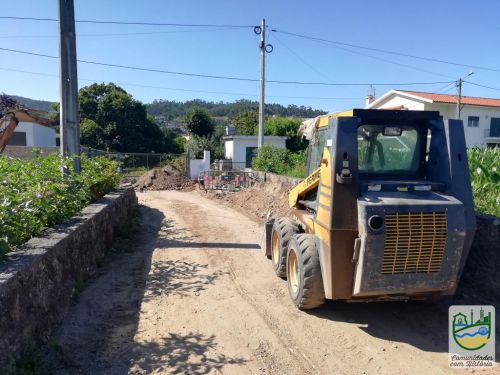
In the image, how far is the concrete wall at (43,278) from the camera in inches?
153

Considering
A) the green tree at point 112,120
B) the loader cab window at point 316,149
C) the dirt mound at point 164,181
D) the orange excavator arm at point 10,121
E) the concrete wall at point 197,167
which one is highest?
the green tree at point 112,120

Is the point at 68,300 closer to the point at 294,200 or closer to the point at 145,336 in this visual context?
the point at 145,336

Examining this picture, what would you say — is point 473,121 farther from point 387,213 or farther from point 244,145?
point 387,213

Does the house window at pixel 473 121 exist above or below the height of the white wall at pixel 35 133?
above

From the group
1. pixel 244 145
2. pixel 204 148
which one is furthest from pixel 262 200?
pixel 204 148

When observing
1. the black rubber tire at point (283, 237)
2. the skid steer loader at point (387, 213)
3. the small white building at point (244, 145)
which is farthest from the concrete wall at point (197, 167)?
the skid steer loader at point (387, 213)

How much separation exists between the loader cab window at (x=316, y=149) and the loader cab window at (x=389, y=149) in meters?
0.69

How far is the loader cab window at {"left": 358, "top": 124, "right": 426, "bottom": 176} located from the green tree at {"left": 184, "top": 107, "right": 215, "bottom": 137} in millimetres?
45272

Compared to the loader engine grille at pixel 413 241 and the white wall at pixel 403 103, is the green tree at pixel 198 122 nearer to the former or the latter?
the white wall at pixel 403 103

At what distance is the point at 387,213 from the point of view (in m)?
4.58

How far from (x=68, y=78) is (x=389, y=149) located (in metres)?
6.64

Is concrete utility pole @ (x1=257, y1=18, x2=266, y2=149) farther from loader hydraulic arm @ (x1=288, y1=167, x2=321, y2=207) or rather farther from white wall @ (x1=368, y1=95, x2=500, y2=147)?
white wall @ (x1=368, y1=95, x2=500, y2=147)

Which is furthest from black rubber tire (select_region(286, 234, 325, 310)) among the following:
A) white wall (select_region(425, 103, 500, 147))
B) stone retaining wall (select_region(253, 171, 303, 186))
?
white wall (select_region(425, 103, 500, 147))

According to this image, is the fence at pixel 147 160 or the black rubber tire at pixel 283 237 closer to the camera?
the black rubber tire at pixel 283 237
